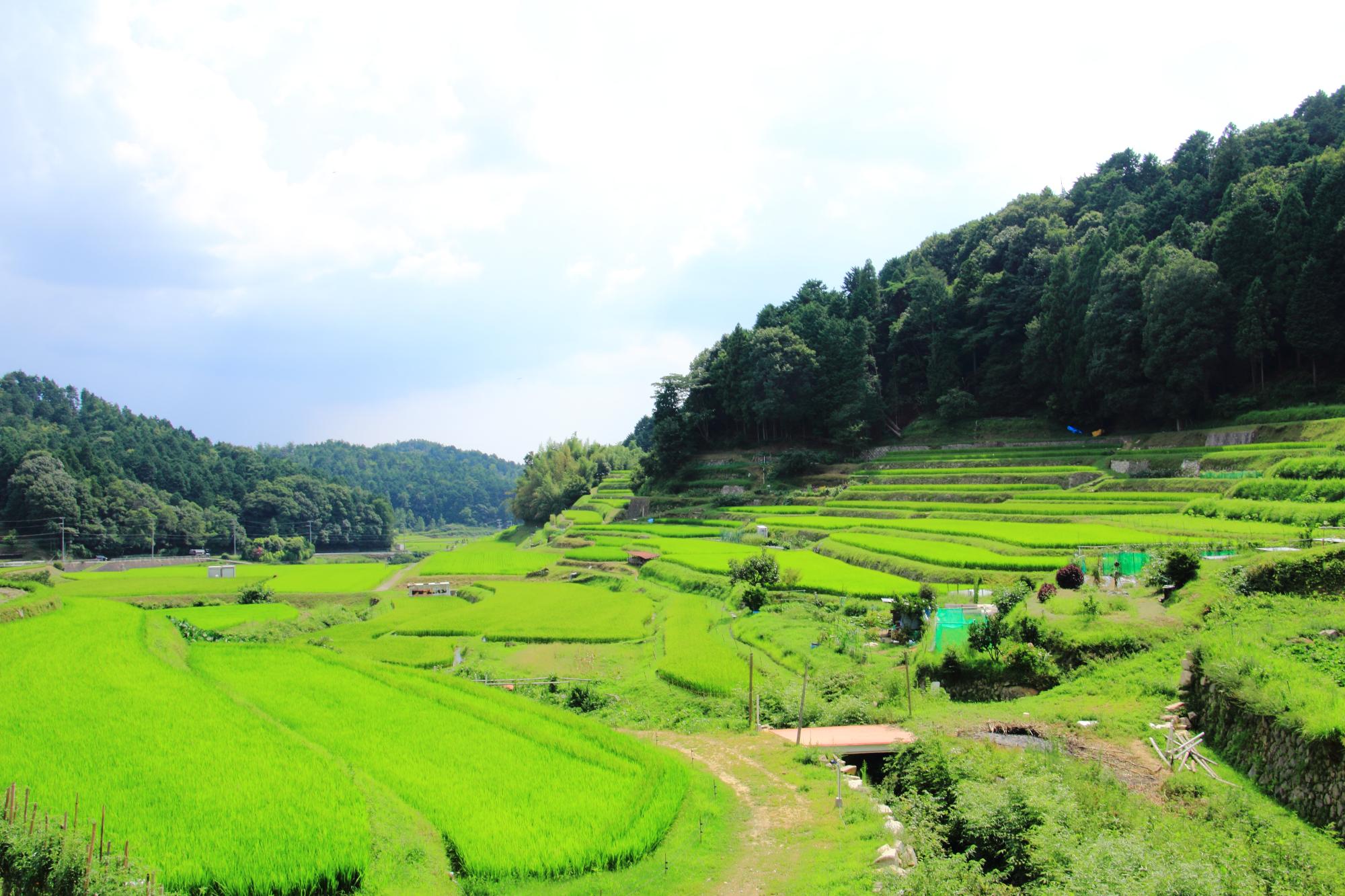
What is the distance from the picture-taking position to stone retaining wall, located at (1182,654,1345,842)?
8.32 m

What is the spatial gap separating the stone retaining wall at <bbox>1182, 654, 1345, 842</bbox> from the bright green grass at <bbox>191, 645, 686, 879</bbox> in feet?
23.0

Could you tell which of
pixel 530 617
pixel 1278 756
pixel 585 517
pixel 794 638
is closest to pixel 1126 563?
pixel 794 638

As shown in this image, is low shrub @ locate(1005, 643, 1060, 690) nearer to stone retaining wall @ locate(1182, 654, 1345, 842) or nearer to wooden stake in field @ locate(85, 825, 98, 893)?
stone retaining wall @ locate(1182, 654, 1345, 842)

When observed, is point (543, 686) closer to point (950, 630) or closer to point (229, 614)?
point (950, 630)

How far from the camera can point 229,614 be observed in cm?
2995

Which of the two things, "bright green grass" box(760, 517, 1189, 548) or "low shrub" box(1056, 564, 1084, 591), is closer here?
"low shrub" box(1056, 564, 1084, 591)

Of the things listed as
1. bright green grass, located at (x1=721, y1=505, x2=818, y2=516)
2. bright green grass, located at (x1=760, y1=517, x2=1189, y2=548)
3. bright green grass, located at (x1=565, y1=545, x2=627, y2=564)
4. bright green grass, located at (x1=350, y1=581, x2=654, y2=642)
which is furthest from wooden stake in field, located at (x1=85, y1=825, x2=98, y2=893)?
bright green grass, located at (x1=721, y1=505, x2=818, y2=516)

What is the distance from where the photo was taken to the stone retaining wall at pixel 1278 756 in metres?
8.32

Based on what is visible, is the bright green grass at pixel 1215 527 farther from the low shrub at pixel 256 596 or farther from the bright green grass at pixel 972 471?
the low shrub at pixel 256 596

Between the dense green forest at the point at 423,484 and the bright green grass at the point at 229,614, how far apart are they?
4566 inches

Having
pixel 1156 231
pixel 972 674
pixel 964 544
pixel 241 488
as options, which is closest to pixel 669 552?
pixel 964 544

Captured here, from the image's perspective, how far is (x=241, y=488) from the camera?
312 feet

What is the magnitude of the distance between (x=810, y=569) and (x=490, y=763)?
17260mm

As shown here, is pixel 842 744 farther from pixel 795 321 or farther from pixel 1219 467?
pixel 795 321
